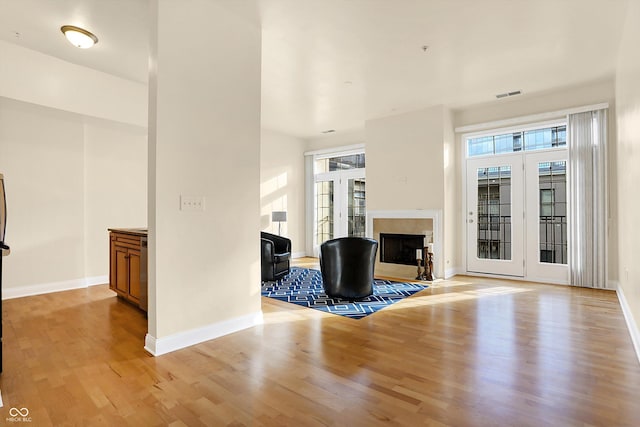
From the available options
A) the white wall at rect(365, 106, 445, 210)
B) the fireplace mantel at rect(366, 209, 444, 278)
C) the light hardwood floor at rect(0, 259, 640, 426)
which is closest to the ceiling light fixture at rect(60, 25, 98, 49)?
the light hardwood floor at rect(0, 259, 640, 426)

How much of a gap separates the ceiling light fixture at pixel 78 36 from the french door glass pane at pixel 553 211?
20.9 ft

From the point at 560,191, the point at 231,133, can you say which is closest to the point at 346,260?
the point at 231,133

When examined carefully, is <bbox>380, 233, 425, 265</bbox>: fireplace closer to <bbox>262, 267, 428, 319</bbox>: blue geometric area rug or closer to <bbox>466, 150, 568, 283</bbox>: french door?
<bbox>262, 267, 428, 319</bbox>: blue geometric area rug

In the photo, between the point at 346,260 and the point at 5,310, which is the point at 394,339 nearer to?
the point at 346,260

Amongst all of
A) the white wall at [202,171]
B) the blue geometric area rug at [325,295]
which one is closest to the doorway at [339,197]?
the blue geometric area rug at [325,295]

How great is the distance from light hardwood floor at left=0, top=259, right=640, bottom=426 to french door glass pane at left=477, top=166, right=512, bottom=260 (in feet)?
6.88

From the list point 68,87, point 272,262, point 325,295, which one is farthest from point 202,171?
point 68,87

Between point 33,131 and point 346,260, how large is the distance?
15.1 ft

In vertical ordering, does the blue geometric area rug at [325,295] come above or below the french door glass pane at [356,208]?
below

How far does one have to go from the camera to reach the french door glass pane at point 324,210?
820 centimetres

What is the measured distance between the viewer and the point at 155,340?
8.43ft

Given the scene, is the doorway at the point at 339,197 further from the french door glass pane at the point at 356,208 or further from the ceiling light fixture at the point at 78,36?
the ceiling light fixture at the point at 78,36

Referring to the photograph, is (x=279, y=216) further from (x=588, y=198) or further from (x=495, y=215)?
(x=588, y=198)

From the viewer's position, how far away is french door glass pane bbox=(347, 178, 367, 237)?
7.71 metres
